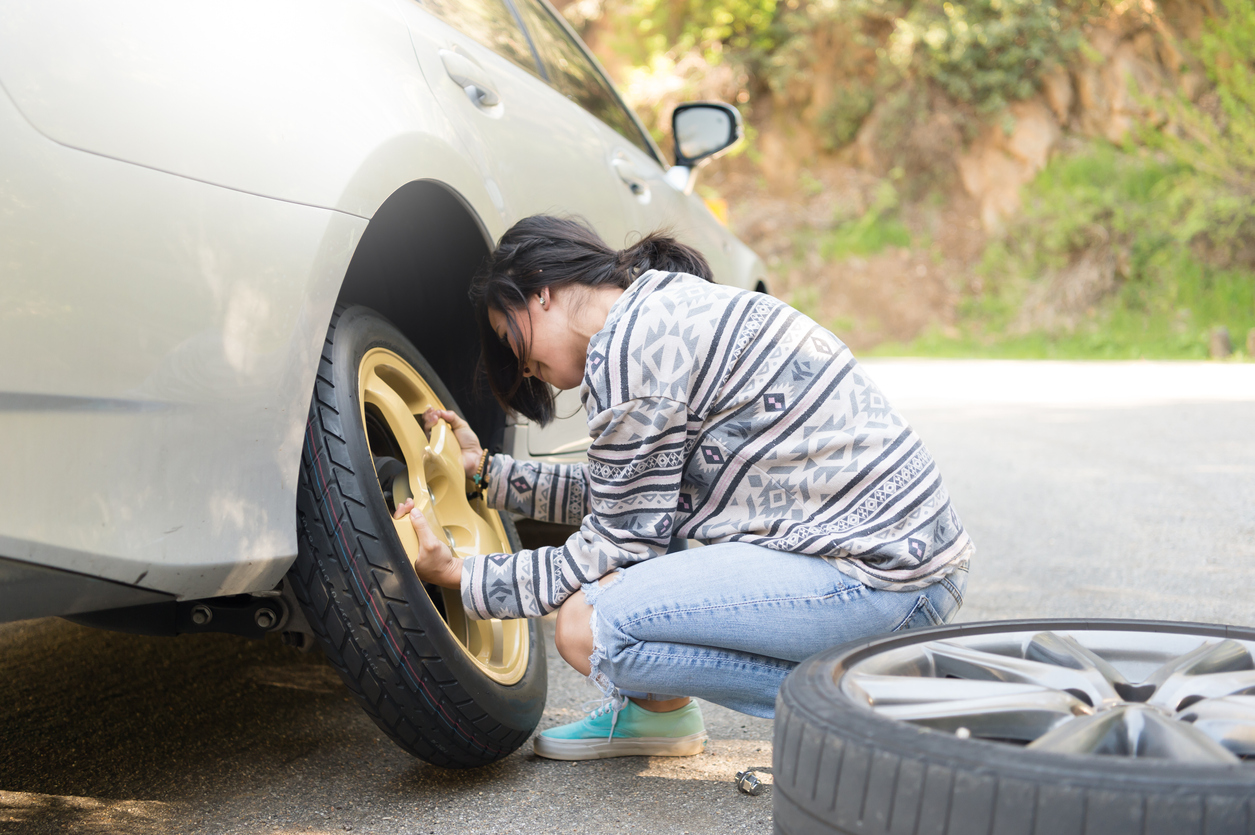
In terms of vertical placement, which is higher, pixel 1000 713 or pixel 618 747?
pixel 1000 713

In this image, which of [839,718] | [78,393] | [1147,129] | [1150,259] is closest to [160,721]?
[78,393]

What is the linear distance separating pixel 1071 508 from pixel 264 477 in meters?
3.35

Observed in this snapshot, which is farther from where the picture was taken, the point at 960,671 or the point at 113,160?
the point at 960,671

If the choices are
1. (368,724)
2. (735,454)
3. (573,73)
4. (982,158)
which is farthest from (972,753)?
(982,158)

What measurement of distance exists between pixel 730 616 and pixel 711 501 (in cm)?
21

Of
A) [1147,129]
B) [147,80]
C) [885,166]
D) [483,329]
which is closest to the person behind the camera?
[147,80]

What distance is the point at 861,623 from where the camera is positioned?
1.52 metres

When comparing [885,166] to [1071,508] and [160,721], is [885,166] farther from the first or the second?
[160,721]

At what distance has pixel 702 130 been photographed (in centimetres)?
342

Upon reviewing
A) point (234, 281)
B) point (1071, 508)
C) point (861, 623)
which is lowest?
point (1071, 508)

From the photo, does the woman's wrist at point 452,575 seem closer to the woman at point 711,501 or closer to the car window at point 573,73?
the woman at point 711,501

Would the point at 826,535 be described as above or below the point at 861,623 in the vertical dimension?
above

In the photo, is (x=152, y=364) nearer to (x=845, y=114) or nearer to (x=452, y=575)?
(x=452, y=575)

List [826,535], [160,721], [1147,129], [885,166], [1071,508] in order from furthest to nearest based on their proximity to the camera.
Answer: [885,166] → [1147,129] → [1071,508] → [160,721] → [826,535]
